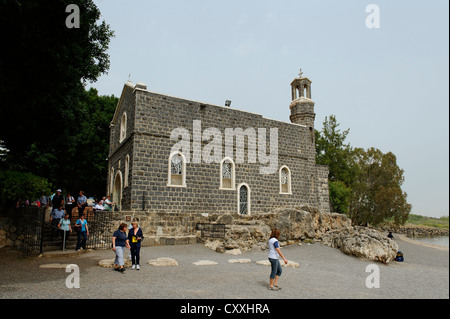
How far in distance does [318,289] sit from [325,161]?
36.4 metres

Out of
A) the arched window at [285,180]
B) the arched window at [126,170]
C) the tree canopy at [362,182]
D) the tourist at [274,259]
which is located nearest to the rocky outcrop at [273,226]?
the arched window at [285,180]

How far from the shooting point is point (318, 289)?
7871 millimetres

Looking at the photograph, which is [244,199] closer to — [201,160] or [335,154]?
[201,160]

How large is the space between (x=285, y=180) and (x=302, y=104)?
6706 millimetres

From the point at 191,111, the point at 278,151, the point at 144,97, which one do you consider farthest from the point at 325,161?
the point at 144,97

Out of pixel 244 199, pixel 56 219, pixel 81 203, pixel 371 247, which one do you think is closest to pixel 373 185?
pixel 244 199

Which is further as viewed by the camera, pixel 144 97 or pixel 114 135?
pixel 114 135

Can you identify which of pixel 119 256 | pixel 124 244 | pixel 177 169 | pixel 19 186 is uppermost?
pixel 177 169

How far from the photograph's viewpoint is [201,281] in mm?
8312

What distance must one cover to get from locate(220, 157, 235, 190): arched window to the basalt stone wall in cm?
30

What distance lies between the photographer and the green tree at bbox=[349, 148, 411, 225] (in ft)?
121

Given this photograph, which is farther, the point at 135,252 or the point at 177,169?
the point at 177,169

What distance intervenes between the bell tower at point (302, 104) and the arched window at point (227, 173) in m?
8.30
